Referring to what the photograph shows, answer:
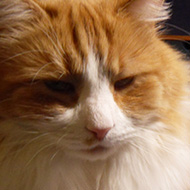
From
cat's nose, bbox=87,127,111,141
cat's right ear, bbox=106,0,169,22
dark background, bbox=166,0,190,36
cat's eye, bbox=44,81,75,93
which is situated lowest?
cat's nose, bbox=87,127,111,141

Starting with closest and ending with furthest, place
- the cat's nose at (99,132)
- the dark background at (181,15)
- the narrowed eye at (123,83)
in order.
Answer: the cat's nose at (99,132), the narrowed eye at (123,83), the dark background at (181,15)

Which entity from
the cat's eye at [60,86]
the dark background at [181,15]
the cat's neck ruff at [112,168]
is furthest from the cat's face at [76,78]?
the dark background at [181,15]

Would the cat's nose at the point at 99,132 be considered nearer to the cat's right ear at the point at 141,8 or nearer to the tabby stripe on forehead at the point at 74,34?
the tabby stripe on forehead at the point at 74,34

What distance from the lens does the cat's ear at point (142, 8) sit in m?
0.98

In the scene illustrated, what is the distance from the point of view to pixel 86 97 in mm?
854

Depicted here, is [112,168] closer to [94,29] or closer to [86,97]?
[86,97]

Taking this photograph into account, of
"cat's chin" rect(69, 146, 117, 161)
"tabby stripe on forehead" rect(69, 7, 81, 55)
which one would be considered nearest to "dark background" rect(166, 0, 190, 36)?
"tabby stripe on forehead" rect(69, 7, 81, 55)

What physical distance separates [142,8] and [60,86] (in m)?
0.44

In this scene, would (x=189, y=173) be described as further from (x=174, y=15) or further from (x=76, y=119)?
(x=174, y=15)

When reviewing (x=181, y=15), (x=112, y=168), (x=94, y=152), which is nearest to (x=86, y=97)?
(x=94, y=152)

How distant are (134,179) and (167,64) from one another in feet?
1.55

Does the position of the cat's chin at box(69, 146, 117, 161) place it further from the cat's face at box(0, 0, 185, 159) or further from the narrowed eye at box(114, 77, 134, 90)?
the narrowed eye at box(114, 77, 134, 90)

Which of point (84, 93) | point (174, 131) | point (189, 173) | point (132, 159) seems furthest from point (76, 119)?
point (189, 173)

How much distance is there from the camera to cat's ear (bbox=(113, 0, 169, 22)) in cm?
98
